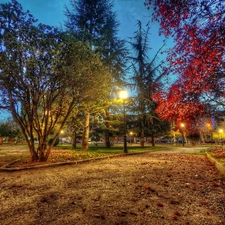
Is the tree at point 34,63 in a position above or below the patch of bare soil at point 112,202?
above

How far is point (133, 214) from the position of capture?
2797 mm

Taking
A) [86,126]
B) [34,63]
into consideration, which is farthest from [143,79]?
[34,63]

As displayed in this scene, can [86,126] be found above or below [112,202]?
above

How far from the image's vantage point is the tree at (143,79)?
74.5ft

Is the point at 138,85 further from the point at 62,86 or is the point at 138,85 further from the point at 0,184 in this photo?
the point at 0,184

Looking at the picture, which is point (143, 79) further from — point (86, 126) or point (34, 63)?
point (34, 63)

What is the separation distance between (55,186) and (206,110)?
10.7 m

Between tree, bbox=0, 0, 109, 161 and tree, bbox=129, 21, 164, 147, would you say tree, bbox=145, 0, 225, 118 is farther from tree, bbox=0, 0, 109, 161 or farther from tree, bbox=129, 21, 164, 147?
tree, bbox=129, 21, 164, 147

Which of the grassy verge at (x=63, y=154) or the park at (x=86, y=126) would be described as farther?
the grassy verge at (x=63, y=154)

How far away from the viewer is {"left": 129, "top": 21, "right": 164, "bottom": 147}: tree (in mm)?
22719

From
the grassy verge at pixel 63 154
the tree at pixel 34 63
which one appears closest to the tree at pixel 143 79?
the grassy verge at pixel 63 154

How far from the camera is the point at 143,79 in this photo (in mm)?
23656

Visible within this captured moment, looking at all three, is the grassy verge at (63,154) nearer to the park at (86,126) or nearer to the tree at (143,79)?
the park at (86,126)

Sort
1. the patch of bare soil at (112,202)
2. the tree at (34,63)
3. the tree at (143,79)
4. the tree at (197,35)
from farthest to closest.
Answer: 1. the tree at (143,79)
2. the tree at (34,63)
3. the tree at (197,35)
4. the patch of bare soil at (112,202)
